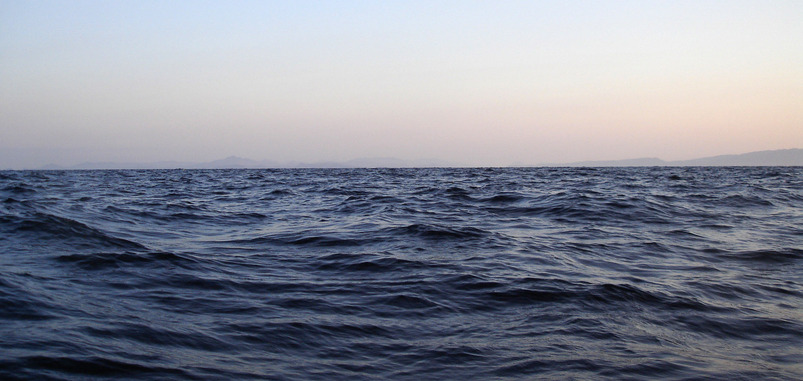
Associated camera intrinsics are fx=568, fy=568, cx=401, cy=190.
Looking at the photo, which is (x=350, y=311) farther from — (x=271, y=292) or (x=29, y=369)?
(x=29, y=369)

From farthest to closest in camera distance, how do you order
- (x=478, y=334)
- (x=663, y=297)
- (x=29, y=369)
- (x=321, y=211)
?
(x=321, y=211)
(x=663, y=297)
(x=478, y=334)
(x=29, y=369)

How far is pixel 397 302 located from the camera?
6543mm

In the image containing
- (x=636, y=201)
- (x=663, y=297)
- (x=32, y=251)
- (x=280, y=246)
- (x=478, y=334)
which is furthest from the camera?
(x=636, y=201)

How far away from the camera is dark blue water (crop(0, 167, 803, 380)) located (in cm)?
459

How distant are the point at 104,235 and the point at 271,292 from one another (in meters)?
5.66

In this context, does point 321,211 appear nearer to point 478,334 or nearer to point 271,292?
point 271,292

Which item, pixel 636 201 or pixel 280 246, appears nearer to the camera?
pixel 280 246

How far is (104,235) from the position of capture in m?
10.8

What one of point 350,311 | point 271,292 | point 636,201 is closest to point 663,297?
point 350,311

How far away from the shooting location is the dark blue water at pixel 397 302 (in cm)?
459

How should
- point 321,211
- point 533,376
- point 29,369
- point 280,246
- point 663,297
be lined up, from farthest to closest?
point 321,211 < point 280,246 < point 663,297 < point 533,376 < point 29,369

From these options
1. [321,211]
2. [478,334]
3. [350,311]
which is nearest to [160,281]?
[350,311]

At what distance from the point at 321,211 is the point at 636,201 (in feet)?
35.0

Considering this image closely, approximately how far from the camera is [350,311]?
614 centimetres
